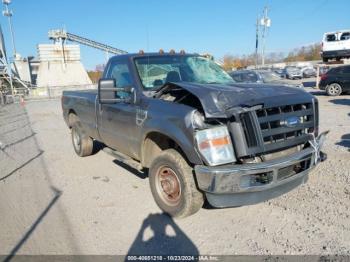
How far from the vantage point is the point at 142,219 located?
398 cm

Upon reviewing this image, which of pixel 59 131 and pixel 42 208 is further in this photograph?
pixel 59 131

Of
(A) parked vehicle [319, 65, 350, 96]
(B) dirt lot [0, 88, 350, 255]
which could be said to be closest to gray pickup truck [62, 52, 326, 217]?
(B) dirt lot [0, 88, 350, 255]

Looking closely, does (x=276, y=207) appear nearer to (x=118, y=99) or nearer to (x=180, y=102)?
(x=180, y=102)

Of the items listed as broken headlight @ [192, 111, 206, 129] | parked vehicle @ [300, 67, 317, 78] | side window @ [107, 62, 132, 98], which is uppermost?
side window @ [107, 62, 132, 98]

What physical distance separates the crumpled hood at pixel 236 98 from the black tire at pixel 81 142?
3702 millimetres

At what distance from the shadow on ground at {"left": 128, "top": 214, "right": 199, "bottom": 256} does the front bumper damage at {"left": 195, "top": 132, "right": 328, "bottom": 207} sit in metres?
0.56

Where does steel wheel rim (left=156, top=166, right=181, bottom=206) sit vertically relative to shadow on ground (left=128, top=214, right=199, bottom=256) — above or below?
above

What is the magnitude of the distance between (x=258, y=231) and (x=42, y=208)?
2973mm

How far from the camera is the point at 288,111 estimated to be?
359cm

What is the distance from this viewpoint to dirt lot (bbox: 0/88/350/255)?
3.35 meters

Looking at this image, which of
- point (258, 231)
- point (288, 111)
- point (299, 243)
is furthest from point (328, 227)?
point (288, 111)

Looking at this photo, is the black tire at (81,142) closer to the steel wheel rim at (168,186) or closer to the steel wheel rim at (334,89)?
the steel wheel rim at (168,186)

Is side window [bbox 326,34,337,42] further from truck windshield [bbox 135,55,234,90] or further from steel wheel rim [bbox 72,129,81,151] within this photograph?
steel wheel rim [bbox 72,129,81,151]

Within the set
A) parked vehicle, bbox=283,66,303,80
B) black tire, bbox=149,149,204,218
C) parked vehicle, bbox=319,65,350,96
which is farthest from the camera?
parked vehicle, bbox=283,66,303,80
